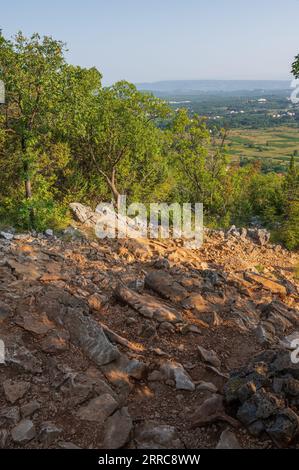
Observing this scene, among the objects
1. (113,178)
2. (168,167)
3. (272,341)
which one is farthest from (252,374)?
(168,167)

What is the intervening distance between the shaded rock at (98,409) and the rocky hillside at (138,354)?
0.02 meters

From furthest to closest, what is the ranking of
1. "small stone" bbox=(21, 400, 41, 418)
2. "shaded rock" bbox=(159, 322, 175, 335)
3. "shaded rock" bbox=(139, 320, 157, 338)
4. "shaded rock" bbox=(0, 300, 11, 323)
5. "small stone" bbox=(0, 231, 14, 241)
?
"small stone" bbox=(0, 231, 14, 241)
"shaded rock" bbox=(159, 322, 175, 335)
"shaded rock" bbox=(139, 320, 157, 338)
"shaded rock" bbox=(0, 300, 11, 323)
"small stone" bbox=(21, 400, 41, 418)

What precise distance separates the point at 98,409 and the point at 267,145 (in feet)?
453

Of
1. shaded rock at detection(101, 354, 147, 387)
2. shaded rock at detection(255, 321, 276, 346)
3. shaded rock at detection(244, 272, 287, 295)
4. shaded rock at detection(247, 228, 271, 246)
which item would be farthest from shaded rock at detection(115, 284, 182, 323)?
shaded rock at detection(247, 228, 271, 246)

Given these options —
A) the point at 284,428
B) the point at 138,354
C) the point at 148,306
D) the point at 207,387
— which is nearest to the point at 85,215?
the point at 148,306

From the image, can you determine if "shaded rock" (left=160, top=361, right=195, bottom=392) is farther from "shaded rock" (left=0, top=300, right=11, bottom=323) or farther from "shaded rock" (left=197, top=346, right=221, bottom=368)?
"shaded rock" (left=0, top=300, right=11, bottom=323)

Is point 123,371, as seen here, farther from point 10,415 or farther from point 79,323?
point 10,415

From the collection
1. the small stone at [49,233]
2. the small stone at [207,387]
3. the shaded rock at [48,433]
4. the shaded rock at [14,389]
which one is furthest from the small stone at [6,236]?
the small stone at [207,387]

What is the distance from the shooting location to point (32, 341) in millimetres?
8070

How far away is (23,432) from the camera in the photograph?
241 inches

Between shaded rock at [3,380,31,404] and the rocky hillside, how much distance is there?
0.06 feet

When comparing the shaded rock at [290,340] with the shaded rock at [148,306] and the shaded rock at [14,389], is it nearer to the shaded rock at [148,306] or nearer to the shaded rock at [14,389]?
the shaded rock at [148,306]

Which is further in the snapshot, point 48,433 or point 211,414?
point 211,414

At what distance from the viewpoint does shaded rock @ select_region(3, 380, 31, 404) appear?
22.0ft
